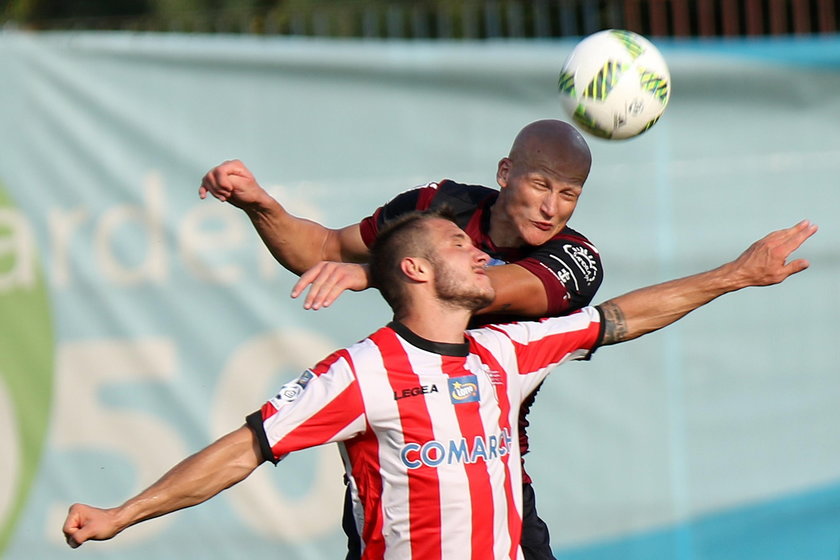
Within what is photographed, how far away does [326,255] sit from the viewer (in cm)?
452

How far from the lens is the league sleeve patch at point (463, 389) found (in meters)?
3.53

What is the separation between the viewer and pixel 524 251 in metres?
4.08

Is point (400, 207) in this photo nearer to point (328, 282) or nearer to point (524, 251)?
point (524, 251)

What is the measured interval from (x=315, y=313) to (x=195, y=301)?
2.06 feet

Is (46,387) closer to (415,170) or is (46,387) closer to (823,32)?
(415,170)

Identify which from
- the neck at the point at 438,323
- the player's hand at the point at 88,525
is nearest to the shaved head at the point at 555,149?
the neck at the point at 438,323

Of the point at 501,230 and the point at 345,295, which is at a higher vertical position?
the point at 501,230

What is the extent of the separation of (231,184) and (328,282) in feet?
2.36

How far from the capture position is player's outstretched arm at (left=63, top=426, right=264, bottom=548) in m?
3.25

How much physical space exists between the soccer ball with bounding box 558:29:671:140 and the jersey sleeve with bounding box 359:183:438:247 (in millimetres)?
614

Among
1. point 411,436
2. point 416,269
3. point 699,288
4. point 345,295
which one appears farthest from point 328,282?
point 345,295

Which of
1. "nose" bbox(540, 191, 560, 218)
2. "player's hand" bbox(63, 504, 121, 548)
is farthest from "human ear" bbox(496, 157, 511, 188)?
"player's hand" bbox(63, 504, 121, 548)

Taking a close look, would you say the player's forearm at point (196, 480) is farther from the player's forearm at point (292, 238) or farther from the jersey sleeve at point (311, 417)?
the player's forearm at point (292, 238)

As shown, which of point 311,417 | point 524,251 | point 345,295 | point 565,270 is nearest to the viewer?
point 311,417
